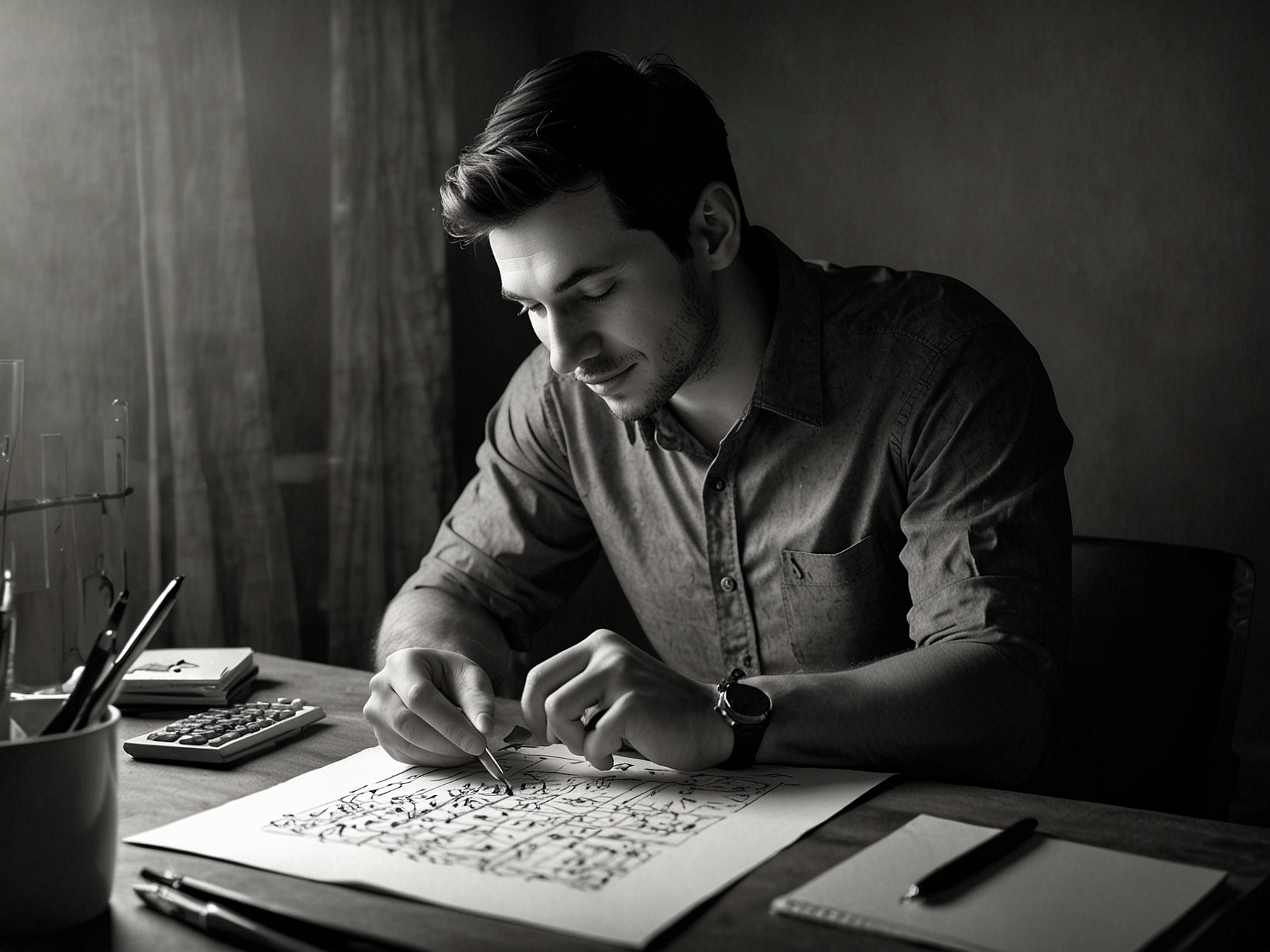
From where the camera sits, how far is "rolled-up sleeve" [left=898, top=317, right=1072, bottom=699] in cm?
109

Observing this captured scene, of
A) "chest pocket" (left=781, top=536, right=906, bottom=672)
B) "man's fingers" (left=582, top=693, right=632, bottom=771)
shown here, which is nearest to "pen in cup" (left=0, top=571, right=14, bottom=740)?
"man's fingers" (left=582, top=693, right=632, bottom=771)

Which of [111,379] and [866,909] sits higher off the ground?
[111,379]

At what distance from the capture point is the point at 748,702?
3.14ft

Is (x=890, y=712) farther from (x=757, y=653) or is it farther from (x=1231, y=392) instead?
(x=1231, y=392)

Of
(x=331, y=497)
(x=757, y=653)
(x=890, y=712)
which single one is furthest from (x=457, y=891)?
(x=331, y=497)

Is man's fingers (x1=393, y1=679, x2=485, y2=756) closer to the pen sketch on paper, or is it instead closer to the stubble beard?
the pen sketch on paper

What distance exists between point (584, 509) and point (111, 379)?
741 mm

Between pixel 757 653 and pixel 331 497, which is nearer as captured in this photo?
pixel 757 653

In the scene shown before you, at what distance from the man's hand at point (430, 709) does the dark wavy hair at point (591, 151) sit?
48 cm

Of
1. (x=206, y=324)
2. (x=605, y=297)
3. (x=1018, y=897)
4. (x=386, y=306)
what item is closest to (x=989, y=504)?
(x=605, y=297)

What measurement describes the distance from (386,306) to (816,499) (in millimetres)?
1179

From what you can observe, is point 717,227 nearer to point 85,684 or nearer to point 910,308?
point 910,308

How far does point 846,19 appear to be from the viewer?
237 centimetres

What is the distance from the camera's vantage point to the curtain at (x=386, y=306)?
2.15 meters
